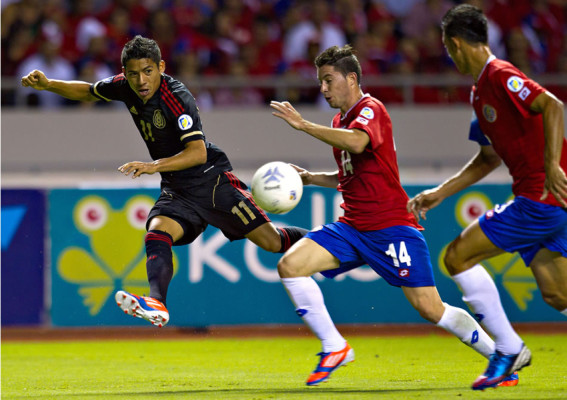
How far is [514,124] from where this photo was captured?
549 cm

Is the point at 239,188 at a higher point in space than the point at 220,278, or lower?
higher

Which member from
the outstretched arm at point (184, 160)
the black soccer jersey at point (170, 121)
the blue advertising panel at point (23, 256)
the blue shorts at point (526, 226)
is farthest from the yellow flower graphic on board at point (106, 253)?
the blue shorts at point (526, 226)

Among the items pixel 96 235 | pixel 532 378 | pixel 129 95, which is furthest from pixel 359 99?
pixel 96 235

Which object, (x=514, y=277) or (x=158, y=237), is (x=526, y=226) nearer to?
(x=158, y=237)

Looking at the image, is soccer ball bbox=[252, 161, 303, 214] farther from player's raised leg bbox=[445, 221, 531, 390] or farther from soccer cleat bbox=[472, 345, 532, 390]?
soccer cleat bbox=[472, 345, 532, 390]

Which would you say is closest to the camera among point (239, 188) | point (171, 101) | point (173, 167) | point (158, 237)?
point (173, 167)

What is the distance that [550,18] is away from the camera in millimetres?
13883

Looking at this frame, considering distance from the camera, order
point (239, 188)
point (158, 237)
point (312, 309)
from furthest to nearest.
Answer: point (239, 188)
point (158, 237)
point (312, 309)

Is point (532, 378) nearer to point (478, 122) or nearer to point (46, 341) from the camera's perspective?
point (478, 122)

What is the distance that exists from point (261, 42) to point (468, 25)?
763cm

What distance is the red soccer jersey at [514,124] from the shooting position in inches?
213

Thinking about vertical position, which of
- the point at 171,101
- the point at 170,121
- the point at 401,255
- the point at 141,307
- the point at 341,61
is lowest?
the point at 141,307

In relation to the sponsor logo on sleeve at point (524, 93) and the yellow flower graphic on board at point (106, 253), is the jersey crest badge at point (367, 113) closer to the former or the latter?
the sponsor logo on sleeve at point (524, 93)

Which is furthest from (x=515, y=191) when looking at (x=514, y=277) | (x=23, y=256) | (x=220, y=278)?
(x=23, y=256)
